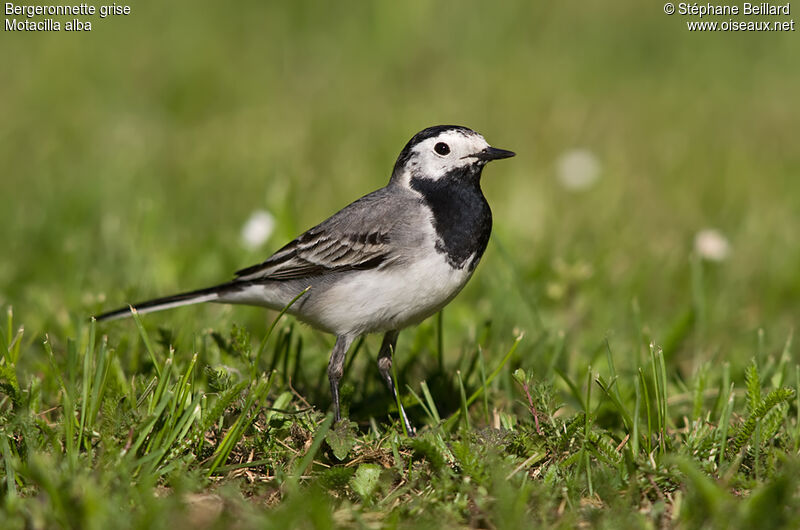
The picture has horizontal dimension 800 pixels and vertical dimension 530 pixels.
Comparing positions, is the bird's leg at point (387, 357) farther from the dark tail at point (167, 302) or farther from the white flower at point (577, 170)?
the white flower at point (577, 170)

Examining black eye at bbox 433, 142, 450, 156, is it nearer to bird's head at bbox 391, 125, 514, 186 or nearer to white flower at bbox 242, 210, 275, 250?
bird's head at bbox 391, 125, 514, 186

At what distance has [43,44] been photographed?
10.1 meters

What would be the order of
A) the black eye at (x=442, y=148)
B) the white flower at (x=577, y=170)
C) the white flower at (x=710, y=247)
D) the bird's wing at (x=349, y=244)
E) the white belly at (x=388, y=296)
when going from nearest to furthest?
the white belly at (x=388, y=296) → the bird's wing at (x=349, y=244) → the black eye at (x=442, y=148) → the white flower at (x=710, y=247) → the white flower at (x=577, y=170)

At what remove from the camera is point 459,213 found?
431 cm

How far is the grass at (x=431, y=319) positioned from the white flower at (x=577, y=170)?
0.10 metres

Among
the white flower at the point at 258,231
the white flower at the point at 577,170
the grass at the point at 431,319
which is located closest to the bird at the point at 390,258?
the grass at the point at 431,319

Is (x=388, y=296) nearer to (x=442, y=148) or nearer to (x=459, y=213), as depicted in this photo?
(x=459, y=213)

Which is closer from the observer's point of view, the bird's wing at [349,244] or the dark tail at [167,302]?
the bird's wing at [349,244]

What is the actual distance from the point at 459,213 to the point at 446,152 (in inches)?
14.8

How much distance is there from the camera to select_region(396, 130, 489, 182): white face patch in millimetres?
4445

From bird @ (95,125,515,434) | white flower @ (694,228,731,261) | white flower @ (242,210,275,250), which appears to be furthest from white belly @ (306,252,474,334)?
white flower @ (694,228,731,261)

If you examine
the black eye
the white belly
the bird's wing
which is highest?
the black eye

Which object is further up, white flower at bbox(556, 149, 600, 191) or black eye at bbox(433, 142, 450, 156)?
black eye at bbox(433, 142, 450, 156)

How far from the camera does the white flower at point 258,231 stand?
20.4 feet
